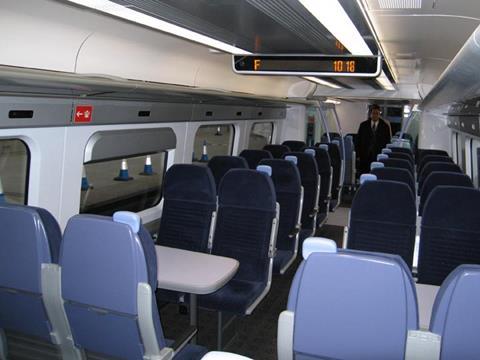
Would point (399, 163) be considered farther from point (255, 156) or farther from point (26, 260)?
point (26, 260)

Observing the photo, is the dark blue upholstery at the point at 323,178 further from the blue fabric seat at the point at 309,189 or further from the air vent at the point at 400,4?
the air vent at the point at 400,4

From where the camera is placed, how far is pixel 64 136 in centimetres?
391

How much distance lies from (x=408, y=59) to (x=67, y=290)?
6.10 m

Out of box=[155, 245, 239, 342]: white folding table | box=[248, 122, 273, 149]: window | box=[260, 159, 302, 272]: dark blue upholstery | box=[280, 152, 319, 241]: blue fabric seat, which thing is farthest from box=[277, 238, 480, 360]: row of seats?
box=[248, 122, 273, 149]: window

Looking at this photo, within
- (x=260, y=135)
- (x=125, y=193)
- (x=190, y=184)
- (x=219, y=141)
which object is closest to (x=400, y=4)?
(x=190, y=184)

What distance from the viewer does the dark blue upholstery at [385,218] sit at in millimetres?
4038

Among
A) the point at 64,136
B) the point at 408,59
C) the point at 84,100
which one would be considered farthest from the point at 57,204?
the point at 408,59

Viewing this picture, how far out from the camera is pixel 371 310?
6.86ft

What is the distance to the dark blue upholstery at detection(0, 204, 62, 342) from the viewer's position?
2.61 metres

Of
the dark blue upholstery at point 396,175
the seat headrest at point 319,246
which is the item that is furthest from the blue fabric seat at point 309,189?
the seat headrest at point 319,246

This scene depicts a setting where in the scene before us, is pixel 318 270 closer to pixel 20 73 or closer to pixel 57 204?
pixel 20 73

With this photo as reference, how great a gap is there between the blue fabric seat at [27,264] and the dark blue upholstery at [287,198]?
2.99 meters

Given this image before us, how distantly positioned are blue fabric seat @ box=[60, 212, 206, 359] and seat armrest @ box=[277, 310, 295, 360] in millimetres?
649

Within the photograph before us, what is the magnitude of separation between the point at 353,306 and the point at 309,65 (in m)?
3.67
